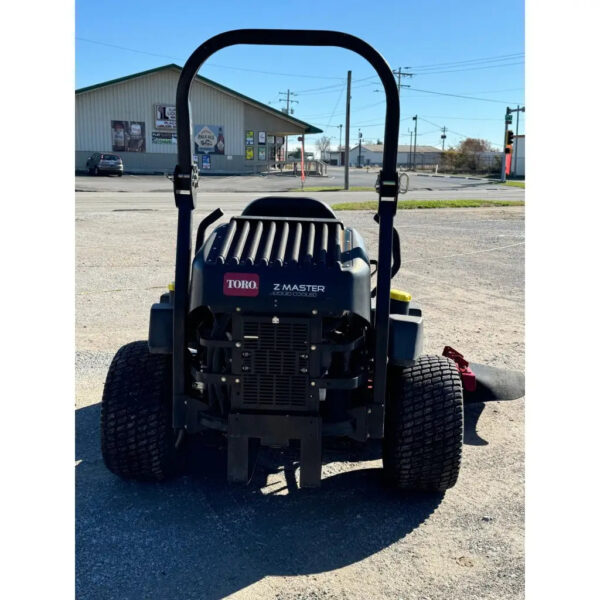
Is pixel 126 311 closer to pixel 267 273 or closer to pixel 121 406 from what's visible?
pixel 121 406

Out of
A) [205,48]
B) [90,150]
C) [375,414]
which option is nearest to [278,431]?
[375,414]

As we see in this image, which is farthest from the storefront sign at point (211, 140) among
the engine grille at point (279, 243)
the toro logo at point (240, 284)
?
the toro logo at point (240, 284)

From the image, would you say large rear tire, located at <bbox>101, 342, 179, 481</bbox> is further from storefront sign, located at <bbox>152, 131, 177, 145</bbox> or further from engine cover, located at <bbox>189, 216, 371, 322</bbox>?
storefront sign, located at <bbox>152, 131, 177, 145</bbox>

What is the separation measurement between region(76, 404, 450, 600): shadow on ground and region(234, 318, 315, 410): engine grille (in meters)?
0.58

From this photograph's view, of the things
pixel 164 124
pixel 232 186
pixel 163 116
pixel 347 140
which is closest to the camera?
pixel 347 140

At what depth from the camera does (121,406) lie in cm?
345

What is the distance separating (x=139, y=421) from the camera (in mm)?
3434

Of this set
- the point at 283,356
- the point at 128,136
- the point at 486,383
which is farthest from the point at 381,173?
the point at 128,136

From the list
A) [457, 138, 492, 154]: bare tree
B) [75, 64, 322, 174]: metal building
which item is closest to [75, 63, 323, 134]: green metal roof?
[75, 64, 322, 174]: metal building

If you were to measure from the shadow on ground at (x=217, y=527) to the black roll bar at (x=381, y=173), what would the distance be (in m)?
0.47

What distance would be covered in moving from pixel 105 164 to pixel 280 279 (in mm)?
37197

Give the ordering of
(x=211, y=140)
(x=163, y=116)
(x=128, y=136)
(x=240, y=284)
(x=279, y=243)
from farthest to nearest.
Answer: (x=211, y=140) → (x=163, y=116) → (x=128, y=136) → (x=279, y=243) → (x=240, y=284)

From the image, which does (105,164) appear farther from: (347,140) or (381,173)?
(381,173)

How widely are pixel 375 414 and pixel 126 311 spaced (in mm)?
4346
